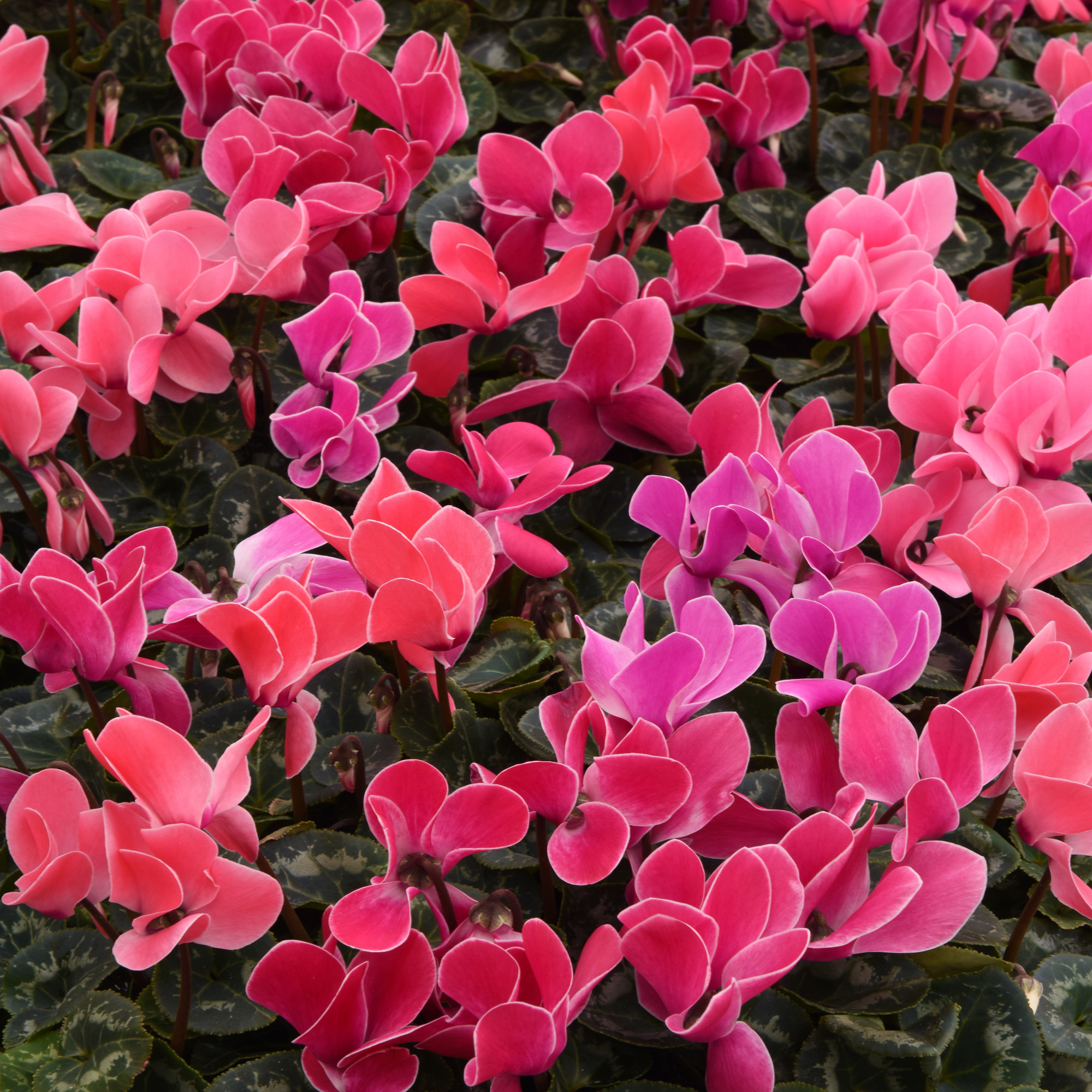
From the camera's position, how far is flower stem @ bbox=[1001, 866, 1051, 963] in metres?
0.77

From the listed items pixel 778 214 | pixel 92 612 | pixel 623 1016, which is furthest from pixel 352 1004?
pixel 778 214

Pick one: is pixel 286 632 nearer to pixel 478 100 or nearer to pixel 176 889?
Result: pixel 176 889

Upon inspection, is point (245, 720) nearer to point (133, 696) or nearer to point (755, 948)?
point (133, 696)

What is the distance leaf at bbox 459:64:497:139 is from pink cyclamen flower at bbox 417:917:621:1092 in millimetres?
1483

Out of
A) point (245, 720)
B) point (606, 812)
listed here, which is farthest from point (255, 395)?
point (606, 812)

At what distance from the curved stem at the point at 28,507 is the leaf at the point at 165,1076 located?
19.9 inches

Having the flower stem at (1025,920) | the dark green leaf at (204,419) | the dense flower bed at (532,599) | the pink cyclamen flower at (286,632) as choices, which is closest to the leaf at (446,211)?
the dense flower bed at (532,599)

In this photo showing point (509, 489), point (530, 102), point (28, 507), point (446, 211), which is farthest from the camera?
point (530, 102)

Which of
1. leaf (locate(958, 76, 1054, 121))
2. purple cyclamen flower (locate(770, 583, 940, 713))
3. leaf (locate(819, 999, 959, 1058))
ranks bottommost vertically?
leaf (locate(819, 999, 959, 1058))

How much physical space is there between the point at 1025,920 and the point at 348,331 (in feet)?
2.51

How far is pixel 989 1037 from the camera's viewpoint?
2.52 ft

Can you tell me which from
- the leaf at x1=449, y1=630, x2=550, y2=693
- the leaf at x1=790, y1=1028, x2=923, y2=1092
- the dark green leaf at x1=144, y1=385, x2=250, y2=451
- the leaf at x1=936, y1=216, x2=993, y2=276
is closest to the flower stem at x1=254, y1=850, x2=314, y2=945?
the leaf at x1=449, y1=630, x2=550, y2=693

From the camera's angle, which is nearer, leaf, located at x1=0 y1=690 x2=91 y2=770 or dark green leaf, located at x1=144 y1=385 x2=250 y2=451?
leaf, located at x1=0 y1=690 x2=91 y2=770

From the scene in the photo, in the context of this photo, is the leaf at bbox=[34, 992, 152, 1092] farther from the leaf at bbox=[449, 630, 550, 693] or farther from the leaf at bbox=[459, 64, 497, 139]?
the leaf at bbox=[459, 64, 497, 139]
